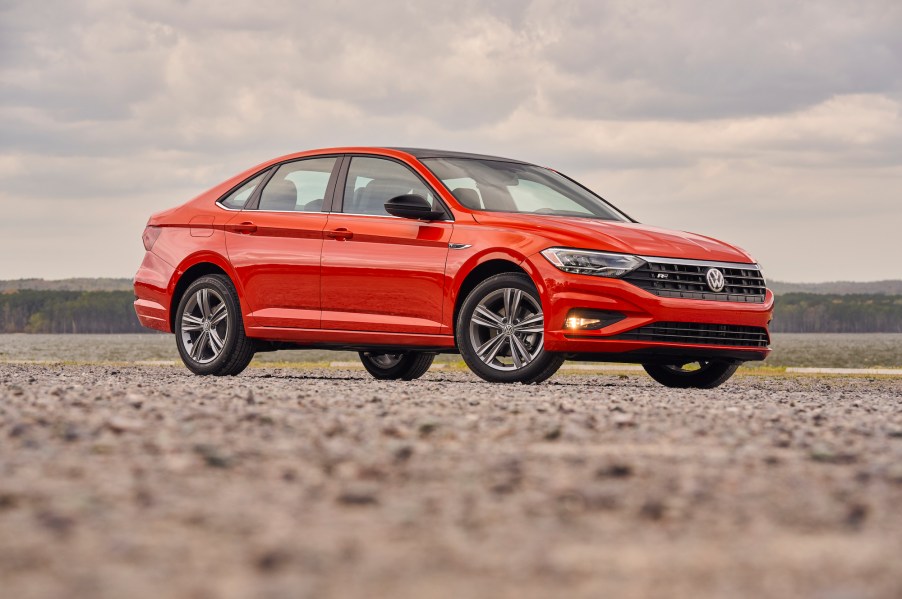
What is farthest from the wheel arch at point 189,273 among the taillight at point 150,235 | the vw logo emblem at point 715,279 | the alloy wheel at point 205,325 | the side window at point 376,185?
the vw logo emblem at point 715,279

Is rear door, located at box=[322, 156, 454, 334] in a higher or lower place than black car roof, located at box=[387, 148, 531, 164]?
lower

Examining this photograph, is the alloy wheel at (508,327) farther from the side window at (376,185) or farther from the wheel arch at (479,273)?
the side window at (376,185)

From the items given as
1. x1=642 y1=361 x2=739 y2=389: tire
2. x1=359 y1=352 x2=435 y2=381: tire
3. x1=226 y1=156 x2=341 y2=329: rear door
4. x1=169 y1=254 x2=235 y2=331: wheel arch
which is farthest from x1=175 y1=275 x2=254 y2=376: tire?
x1=642 y1=361 x2=739 y2=389: tire

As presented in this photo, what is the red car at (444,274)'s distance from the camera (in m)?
9.14

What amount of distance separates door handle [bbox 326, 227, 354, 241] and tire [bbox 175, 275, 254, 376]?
1.11 m

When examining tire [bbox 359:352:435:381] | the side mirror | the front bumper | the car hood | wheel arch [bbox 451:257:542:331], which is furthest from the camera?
tire [bbox 359:352:435:381]

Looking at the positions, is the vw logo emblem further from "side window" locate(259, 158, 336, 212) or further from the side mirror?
"side window" locate(259, 158, 336, 212)

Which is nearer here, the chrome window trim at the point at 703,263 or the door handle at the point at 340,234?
the chrome window trim at the point at 703,263

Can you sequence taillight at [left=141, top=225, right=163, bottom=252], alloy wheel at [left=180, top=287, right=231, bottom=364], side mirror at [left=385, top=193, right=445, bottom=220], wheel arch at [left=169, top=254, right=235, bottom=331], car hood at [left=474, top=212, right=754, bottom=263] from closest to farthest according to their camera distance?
car hood at [left=474, top=212, right=754, bottom=263] < side mirror at [left=385, top=193, right=445, bottom=220] < alloy wheel at [left=180, top=287, right=231, bottom=364] < wheel arch at [left=169, top=254, right=235, bottom=331] < taillight at [left=141, top=225, right=163, bottom=252]

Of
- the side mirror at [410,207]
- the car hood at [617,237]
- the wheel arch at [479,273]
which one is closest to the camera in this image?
the car hood at [617,237]

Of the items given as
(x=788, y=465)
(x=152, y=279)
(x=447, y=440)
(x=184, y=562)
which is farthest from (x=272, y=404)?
(x=152, y=279)

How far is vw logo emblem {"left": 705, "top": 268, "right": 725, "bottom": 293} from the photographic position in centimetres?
948

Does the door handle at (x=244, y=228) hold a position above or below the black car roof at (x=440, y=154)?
below

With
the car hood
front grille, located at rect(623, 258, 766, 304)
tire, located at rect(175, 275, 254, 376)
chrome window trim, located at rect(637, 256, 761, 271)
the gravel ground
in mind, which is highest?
the car hood
